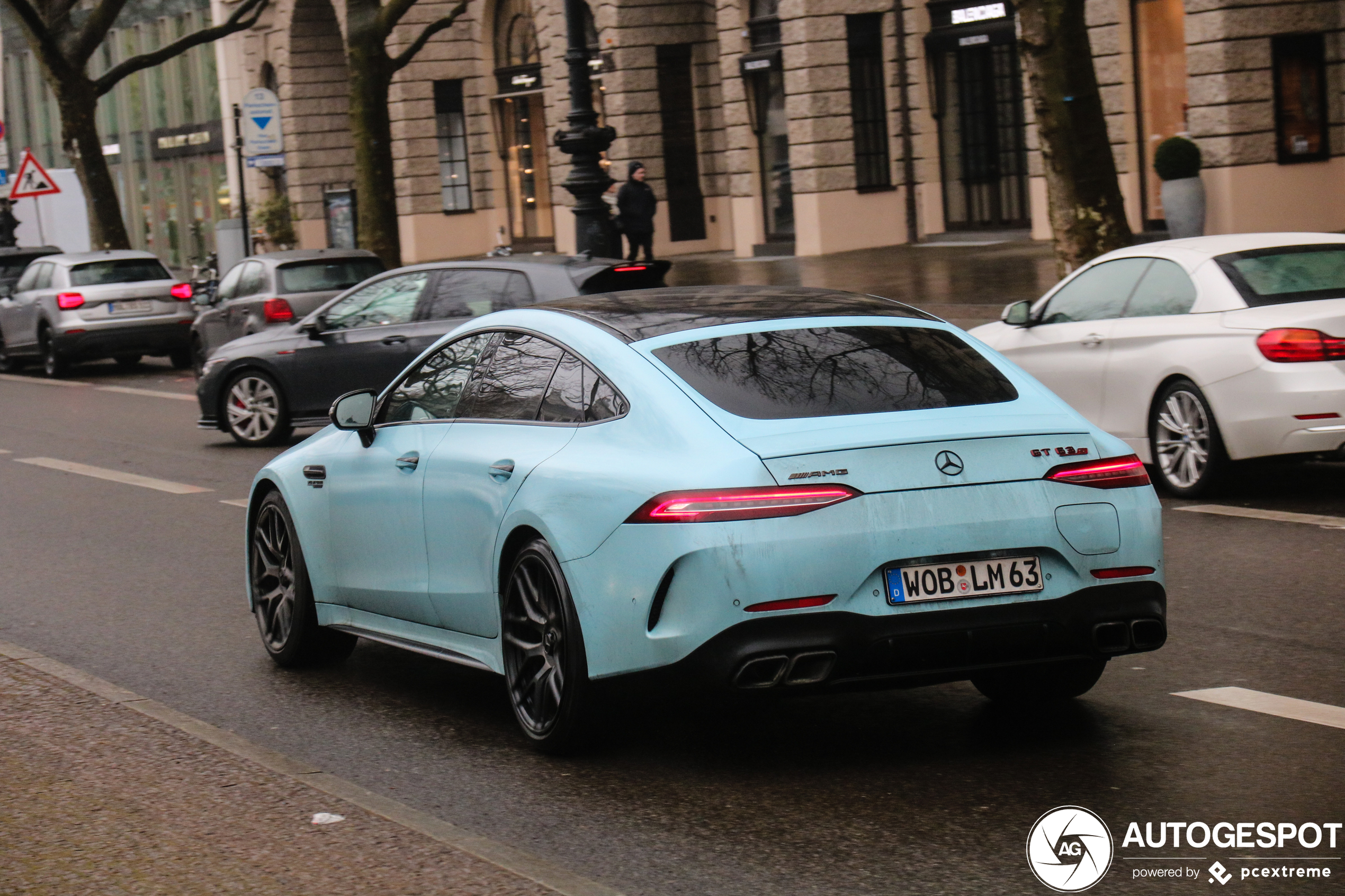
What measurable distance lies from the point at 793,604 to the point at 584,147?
16.5 meters

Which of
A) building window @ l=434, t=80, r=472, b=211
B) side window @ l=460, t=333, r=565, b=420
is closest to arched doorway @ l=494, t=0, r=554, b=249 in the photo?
building window @ l=434, t=80, r=472, b=211

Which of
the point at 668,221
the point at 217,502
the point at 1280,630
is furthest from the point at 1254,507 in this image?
the point at 668,221

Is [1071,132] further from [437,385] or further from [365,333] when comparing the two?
[437,385]

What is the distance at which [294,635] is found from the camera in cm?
758

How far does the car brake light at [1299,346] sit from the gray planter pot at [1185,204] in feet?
49.5

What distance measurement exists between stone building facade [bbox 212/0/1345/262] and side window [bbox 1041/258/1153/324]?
1434 cm

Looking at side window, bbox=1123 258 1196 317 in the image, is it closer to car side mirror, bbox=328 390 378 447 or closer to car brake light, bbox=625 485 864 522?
car side mirror, bbox=328 390 378 447

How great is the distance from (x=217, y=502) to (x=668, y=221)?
26.3 m

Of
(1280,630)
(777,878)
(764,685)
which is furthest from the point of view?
(1280,630)

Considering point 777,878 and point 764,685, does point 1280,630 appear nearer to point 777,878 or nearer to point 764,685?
point 764,685

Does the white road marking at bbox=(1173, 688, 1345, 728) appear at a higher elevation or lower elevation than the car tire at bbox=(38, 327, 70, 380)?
lower

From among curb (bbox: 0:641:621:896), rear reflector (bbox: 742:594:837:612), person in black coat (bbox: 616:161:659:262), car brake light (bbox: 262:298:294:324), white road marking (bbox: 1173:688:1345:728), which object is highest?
person in black coat (bbox: 616:161:659:262)

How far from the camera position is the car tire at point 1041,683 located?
6.25m

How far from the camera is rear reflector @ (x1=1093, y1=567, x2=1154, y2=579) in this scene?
5.59m
